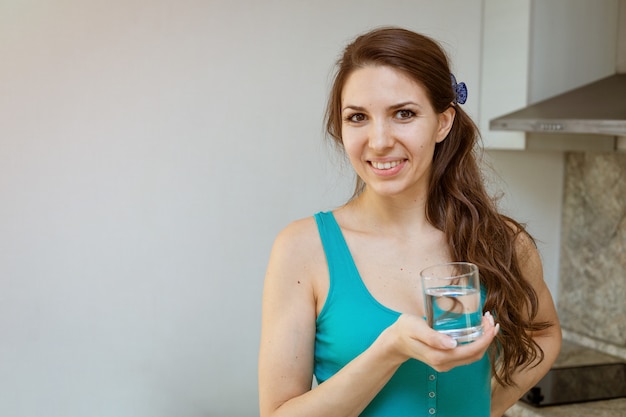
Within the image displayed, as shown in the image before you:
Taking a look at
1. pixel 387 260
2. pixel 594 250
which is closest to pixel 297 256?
pixel 387 260

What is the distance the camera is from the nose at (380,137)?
1.50 m

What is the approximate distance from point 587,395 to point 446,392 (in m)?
1.28

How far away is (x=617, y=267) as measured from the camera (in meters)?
3.04

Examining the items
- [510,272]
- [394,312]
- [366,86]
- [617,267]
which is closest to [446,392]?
[394,312]

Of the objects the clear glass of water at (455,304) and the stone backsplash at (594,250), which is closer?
the clear glass of water at (455,304)

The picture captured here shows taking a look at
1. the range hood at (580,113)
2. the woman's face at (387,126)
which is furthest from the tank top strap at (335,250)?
the range hood at (580,113)

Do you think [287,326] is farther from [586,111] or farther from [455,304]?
[586,111]

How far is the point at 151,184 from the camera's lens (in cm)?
256

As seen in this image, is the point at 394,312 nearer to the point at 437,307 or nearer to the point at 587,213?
the point at 437,307

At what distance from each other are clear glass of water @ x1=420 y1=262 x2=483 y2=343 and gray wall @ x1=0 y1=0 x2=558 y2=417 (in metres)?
1.42

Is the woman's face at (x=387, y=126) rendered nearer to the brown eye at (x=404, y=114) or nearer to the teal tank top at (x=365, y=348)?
the brown eye at (x=404, y=114)

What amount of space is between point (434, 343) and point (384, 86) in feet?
1.59

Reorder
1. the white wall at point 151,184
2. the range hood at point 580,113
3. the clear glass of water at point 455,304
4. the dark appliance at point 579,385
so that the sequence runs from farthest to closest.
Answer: the dark appliance at point 579,385 → the white wall at point 151,184 → the range hood at point 580,113 → the clear glass of water at point 455,304

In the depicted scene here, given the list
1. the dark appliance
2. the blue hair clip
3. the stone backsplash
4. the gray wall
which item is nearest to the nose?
the blue hair clip
